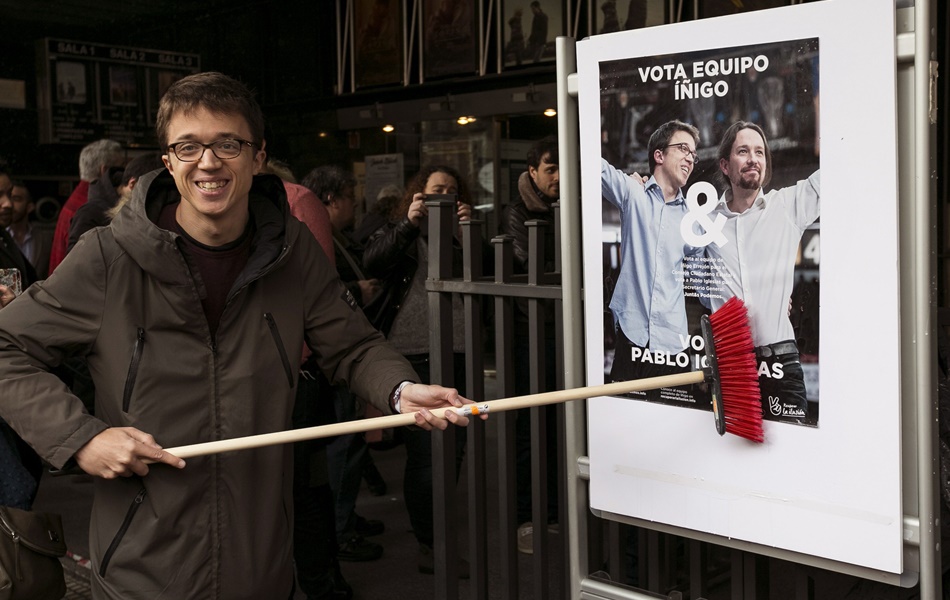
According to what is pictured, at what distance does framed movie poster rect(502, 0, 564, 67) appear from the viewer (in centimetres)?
787

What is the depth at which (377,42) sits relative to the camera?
936 cm

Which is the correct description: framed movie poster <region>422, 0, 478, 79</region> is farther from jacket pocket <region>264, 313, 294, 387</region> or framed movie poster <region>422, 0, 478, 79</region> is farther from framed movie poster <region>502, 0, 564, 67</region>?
jacket pocket <region>264, 313, 294, 387</region>

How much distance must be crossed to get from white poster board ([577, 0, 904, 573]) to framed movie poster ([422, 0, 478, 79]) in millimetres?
6260

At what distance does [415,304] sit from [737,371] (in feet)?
8.31

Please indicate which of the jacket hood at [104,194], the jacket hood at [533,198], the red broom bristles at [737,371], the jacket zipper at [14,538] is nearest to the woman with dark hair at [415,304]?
the jacket hood at [533,198]

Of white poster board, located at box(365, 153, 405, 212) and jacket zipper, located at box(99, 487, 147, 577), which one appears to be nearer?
jacket zipper, located at box(99, 487, 147, 577)

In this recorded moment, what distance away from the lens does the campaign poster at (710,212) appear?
207 centimetres

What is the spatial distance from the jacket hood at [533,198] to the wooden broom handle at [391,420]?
2354 mm

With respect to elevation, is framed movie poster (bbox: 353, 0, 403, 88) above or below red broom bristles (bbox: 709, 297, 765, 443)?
above

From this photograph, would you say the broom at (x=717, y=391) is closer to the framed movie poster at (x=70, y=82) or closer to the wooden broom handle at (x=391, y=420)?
the wooden broom handle at (x=391, y=420)

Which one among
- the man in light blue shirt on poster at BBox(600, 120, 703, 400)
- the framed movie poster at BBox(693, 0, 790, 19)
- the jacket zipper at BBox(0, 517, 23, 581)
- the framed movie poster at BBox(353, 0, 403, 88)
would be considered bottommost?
the jacket zipper at BBox(0, 517, 23, 581)

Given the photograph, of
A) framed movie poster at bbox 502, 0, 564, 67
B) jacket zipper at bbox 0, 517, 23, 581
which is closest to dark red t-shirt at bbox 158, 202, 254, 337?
jacket zipper at bbox 0, 517, 23, 581

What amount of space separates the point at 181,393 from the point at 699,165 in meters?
1.24

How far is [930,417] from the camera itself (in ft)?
6.39
